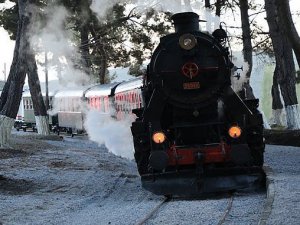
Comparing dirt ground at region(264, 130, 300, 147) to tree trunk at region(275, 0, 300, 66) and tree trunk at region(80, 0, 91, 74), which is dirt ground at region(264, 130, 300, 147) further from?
tree trunk at region(80, 0, 91, 74)

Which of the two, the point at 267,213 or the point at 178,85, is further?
the point at 178,85

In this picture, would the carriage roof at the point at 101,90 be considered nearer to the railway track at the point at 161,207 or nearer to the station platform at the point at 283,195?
the station platform at the point at 283,195

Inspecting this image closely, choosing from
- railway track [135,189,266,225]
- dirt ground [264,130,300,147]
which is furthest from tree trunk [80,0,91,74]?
railway track [135,189,266,225]

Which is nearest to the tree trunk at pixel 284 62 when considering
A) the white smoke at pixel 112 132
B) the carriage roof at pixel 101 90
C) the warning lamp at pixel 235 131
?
the carriage roof at pixel 101 90

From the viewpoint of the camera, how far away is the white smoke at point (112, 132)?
1905cm

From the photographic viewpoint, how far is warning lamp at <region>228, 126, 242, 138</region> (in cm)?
1012

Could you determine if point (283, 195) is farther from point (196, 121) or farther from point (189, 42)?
point (189, 42)

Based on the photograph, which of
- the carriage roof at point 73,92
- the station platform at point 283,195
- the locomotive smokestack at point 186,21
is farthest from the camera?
the carriage roof at point 73,92

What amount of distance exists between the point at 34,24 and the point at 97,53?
22.0 metres

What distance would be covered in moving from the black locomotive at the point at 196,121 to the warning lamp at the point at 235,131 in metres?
0.02

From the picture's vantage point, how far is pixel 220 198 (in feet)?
32.5

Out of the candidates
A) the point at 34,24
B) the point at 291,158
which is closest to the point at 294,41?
the point at 291,158

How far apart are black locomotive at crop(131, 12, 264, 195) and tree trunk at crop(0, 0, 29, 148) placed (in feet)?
27.5

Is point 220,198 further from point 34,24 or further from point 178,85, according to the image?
point 34,24
